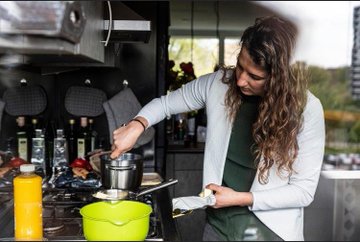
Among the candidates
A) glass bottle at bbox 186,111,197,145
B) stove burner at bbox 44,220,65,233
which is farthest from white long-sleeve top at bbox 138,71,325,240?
glass bottle at bbox 186,111,197,145

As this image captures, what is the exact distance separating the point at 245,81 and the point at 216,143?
24cm

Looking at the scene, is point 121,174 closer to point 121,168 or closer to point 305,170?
point 121,168

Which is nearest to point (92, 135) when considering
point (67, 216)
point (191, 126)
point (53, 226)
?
point (67, 216)

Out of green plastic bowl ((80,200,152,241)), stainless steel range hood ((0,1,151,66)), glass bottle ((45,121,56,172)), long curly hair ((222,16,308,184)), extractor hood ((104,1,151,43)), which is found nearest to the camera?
stainless steel range hood ((0,1,151,66))

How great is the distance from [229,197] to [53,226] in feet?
1.75

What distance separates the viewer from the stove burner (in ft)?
4.49

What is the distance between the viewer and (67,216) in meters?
1.54

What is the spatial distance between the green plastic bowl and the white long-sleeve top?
0.33 m

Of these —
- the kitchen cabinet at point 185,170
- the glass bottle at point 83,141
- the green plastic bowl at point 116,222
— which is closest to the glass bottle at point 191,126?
the kitchen cabinet at point 185,170

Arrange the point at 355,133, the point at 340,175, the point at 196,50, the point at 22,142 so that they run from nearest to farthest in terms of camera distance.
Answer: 1. the point at 340,175
2. the point at 355,133
3. the point at 22,142
4. the point at 196,50

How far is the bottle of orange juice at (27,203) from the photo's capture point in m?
1.14

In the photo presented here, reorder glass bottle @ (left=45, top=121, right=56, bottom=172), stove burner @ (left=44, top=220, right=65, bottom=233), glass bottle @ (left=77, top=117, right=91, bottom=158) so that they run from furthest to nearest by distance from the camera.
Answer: glass bottle @ (left=77, top=117, right=91, bottom=158), glass bottle @ (left=45, top=121, right=56, bottom=172), stove burner @ (left=44, top=220, right=65, bottom=233)

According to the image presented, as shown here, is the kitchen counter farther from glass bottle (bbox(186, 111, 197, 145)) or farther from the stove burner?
glass bottle (bbox(186, 111, 197, 145))

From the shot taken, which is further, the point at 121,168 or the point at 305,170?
the point at 121,168
